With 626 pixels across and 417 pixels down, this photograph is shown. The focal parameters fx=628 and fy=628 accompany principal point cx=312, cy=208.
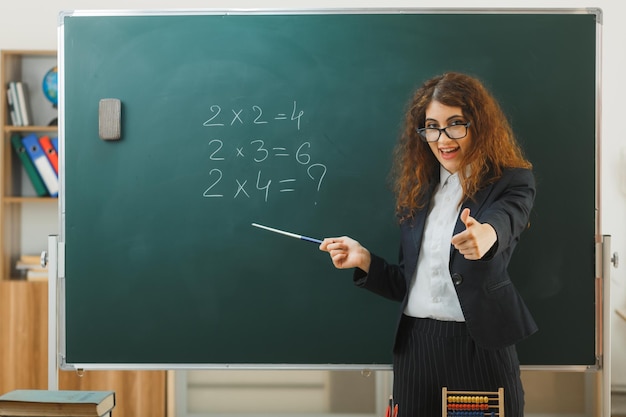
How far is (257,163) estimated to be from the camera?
2291mm

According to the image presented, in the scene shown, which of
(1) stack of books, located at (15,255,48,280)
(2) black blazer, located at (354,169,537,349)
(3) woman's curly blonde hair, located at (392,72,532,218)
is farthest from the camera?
(1) stack of books, located at (15,255,48,280)

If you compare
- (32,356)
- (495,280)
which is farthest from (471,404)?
(32,356)

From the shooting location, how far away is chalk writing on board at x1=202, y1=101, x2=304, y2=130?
2289 millimetres

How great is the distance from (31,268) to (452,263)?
2.51 metres

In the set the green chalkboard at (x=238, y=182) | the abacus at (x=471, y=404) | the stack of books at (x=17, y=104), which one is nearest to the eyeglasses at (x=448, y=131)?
the green chalkboard at (x=238, y=182)

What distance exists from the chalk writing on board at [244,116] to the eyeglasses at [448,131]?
54 cm

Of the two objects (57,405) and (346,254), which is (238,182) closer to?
(346,254)

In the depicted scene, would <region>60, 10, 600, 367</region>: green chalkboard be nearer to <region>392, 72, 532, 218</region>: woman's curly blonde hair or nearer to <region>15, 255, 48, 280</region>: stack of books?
<region>392, 72, 532, 218</region>: woman's curly blonde hair

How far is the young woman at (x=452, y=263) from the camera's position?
175 cm

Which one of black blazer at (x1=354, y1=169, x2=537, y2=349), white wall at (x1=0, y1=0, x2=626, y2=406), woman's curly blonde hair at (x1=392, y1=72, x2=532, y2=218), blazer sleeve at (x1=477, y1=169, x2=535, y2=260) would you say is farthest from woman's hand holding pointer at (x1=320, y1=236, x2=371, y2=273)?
white wall at (x1=0, y1=0, x2=626, y2=406)

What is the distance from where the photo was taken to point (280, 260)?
231 cm

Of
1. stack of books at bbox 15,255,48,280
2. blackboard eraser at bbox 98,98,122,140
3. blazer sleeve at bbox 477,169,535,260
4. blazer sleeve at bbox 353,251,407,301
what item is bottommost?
stack of books at bbox 15,255,48,280

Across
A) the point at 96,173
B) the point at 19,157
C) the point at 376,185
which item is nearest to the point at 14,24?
→ the point at 19,157

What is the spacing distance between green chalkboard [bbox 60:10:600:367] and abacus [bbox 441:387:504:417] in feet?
1.72
